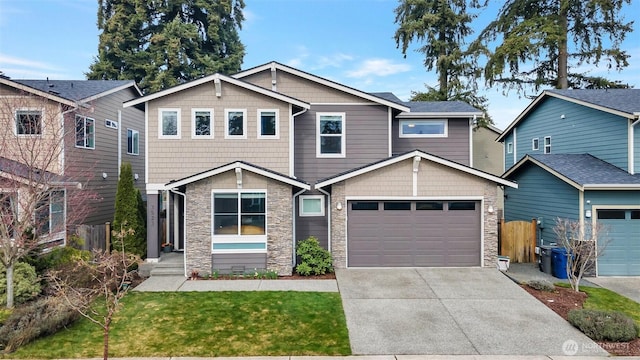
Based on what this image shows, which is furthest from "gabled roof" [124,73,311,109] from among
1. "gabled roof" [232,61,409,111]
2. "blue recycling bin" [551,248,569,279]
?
"blue recycling bin" [551,248,569,279]

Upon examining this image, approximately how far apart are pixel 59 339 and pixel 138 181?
41.1 feet

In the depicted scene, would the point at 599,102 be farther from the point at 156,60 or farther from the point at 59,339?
the point at 156,60

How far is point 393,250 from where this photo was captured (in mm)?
11727

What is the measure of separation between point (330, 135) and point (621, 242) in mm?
10120

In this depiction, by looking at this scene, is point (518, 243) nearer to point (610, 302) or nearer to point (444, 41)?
point (610, 302)

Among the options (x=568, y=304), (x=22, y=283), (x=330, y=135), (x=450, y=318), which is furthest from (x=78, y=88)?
(x=568, y=304)

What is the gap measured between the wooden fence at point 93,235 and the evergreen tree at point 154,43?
1894 centimetres

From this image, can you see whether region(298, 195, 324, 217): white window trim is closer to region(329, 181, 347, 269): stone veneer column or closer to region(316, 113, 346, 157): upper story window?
region(329, 181, 347, 269): stone veneer column

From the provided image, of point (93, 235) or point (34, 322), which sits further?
point (93, 235)

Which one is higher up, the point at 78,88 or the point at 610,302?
the point at 78,88

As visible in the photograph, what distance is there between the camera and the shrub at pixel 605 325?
663 centimetres

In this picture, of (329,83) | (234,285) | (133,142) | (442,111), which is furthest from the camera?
(133,142)

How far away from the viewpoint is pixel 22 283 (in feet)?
28.0

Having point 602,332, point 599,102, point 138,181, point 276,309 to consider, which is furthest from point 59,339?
point 599,102
